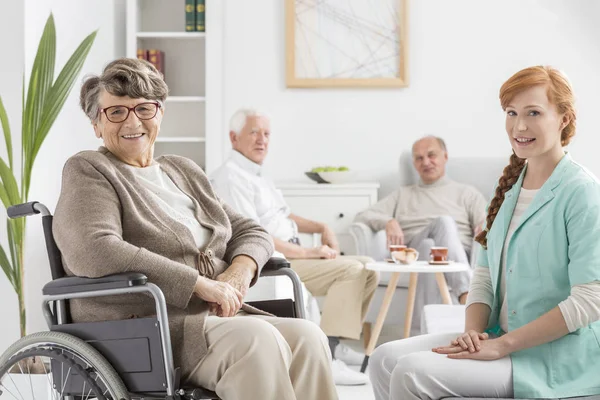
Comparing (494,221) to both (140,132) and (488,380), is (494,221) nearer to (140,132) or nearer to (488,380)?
(488,380)

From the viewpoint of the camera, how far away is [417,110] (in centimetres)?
534

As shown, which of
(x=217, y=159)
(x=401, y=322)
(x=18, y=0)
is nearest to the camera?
(x=18, y=0)

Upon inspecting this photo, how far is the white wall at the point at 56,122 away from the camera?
3607 mm

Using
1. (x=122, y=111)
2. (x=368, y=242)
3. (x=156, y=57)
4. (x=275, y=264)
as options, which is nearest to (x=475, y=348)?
(x=275, y=264)

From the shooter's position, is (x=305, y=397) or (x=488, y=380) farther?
(x=305, y=397)

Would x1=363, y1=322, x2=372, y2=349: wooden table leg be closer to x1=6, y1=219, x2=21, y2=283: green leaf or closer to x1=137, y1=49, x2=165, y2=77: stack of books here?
x1=6, y1=219, x2=21, y2=283: green leaf

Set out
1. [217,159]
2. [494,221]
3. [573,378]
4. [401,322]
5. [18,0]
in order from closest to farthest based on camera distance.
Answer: [573,378]
[494,221]
[18,0]
[401,322]
[217,159]

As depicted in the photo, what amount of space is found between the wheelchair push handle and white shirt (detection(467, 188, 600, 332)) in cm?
100

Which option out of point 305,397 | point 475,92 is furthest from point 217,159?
point 305,397

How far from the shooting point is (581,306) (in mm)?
1535

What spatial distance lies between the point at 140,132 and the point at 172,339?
54 cm

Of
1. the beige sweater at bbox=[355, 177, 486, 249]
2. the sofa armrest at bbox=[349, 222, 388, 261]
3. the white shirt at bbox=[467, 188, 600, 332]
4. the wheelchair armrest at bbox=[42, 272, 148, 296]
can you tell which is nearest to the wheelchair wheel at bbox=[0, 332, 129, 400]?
the wheelchair armrest at bbox=[42, 272, 148, 296]

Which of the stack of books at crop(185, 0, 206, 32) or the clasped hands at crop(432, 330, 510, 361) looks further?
the stack of books at crop(185, 0, 206, 32)

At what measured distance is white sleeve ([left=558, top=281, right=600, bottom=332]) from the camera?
1.54 metres
